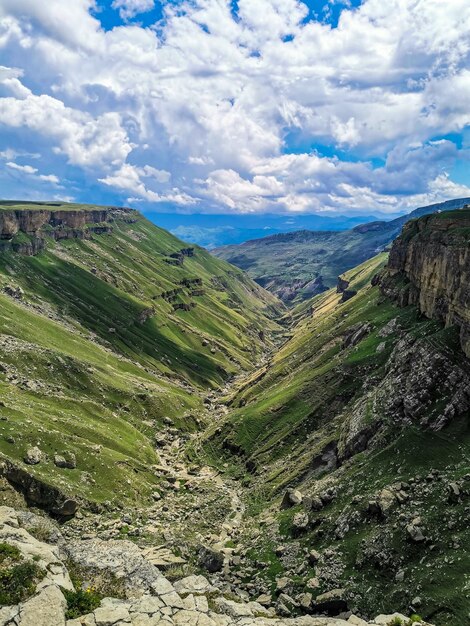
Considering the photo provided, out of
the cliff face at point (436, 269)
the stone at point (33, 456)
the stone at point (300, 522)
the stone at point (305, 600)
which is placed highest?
the cliff face at point (436, 269)

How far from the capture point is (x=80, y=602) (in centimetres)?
3139

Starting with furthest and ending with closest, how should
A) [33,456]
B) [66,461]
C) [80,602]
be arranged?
[66,461] < [33,456] < [80,602]

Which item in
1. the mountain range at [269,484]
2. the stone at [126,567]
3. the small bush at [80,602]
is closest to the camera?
the small bush at [80,602]

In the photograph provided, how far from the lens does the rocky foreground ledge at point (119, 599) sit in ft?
97.9

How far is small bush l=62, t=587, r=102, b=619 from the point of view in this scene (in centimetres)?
3039

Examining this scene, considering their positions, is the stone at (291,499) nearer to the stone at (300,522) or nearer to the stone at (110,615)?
the stone at (300,522)

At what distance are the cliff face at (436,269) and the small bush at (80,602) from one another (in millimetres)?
75146

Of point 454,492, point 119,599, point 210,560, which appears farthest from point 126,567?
point 454,492

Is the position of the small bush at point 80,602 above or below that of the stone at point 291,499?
above

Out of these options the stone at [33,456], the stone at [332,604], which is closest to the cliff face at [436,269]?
the stone at [332,604]

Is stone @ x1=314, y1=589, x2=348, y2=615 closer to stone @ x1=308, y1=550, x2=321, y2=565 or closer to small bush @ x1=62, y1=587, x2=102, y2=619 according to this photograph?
stone @ x1=308, y1=550, x2=321, y2=565

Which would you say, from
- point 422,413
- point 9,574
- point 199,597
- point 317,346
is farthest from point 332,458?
point 317,346

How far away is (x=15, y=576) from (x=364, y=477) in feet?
191

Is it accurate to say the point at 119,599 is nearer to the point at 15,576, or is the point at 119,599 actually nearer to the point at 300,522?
the point at 15,576
